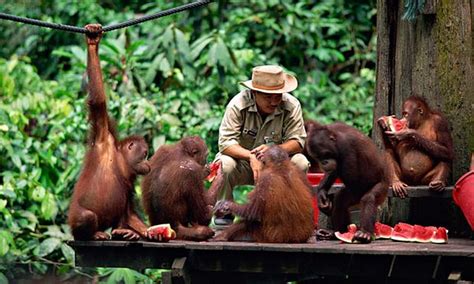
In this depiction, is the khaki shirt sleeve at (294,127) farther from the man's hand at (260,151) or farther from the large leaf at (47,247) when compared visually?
the large leaf at (47,247)

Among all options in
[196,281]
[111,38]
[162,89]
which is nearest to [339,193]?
[196,281]

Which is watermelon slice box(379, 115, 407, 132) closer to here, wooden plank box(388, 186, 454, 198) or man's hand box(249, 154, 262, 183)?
wooden plank box(388, 186, 454, 198)

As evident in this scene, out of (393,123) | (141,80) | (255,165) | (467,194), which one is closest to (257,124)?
(255,165)

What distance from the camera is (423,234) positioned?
5863 mm

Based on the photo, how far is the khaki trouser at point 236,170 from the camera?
6312mm

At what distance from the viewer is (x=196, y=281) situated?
19.3 ft

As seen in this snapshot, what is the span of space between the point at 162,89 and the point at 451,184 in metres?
4.46

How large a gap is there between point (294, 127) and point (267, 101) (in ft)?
0.85

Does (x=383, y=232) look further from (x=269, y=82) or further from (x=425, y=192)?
(x=269, y=82)

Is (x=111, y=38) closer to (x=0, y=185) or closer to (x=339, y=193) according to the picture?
(x=0, y=185)

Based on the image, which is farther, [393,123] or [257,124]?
[257,124]

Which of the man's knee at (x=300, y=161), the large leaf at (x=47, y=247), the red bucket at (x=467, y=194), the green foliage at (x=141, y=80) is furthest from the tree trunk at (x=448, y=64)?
the large leaf at (x=47, y=247)

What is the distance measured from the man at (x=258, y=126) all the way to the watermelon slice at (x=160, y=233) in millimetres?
788

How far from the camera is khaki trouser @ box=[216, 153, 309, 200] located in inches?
249
